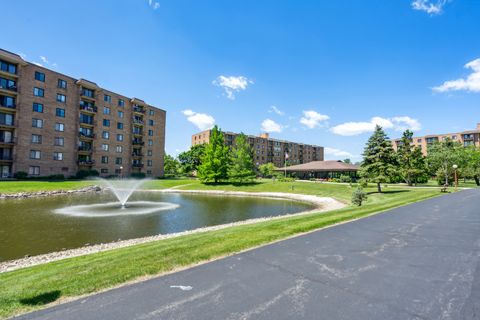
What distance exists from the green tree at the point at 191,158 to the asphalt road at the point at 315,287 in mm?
76590

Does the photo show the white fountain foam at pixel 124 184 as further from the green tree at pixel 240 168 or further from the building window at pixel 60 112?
the green tree at pixel 240 168

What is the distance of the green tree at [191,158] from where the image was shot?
83.1 meters

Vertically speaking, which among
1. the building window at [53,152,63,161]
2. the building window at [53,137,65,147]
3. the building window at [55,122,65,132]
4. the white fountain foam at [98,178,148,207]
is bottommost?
the white fountain foam at [98,178,148,207]

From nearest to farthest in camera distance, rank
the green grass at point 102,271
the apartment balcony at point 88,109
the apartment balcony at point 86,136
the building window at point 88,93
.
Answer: the green grass at point 102,271
the apartment balcony at point 86,136
the apartment balcony at point 88,109
the building window at point 88,93

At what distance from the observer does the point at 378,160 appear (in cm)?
3316

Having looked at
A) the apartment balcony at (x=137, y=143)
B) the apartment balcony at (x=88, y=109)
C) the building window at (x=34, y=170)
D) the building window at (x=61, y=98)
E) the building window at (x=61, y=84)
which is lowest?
the building window at (x=34, y=170)

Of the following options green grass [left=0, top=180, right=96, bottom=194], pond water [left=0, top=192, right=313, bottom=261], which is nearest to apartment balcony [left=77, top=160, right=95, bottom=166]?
green grass [left=0, top=180, right=96, bottom=194]

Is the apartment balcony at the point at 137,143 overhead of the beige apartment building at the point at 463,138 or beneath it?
beneath

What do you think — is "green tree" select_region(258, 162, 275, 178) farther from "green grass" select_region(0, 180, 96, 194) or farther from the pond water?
the pond water

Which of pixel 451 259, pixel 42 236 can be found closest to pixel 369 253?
pixel 451 259

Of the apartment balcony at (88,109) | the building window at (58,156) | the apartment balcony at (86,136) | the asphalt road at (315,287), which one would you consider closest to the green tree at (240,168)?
the apartment balcony at (86,136)

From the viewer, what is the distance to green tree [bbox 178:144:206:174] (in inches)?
3273

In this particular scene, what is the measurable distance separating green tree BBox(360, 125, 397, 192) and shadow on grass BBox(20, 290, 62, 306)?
1406 inches

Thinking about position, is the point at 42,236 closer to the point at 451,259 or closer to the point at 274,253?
the point at 274,253
